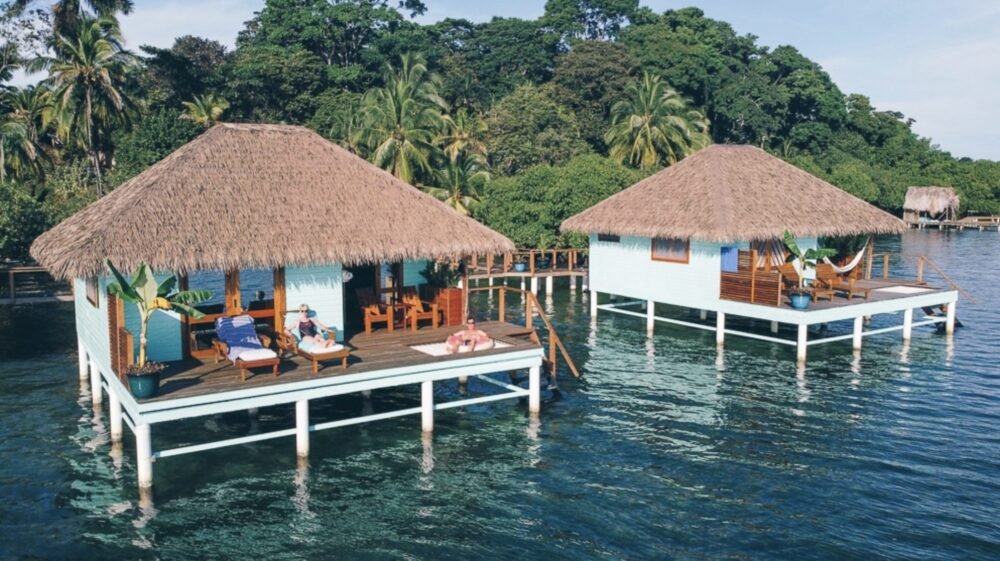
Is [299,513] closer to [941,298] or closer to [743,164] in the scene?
[743,164]

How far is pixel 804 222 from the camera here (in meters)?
25.0

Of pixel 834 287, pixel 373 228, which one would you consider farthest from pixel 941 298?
pixel 373 228

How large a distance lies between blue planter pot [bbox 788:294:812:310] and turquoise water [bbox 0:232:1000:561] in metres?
1.75

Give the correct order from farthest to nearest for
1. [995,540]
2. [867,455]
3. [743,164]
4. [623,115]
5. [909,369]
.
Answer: [623,115] < [743,164] < [909,369] < [867,455] < [995,540]

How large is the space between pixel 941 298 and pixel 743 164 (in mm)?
7233

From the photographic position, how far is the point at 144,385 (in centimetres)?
1321

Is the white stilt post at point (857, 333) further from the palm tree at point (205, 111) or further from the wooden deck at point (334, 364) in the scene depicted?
the palm tree at point (205, 111)

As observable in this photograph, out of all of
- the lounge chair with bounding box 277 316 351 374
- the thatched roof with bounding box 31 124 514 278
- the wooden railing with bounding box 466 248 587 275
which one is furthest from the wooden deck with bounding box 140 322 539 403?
the wooden railing with bounding box 466 248 587 275

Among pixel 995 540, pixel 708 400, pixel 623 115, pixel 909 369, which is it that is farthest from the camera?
pixel 623 115

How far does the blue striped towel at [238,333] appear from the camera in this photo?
605 inches

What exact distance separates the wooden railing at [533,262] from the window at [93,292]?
60.9 feet

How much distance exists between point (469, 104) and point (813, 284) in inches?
1635

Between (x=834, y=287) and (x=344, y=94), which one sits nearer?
(x=834, y=287)

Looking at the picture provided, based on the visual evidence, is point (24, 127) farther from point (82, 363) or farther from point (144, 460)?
point (144, 460)
